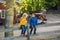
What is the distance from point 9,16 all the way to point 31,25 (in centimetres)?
137

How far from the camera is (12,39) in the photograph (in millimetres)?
9148

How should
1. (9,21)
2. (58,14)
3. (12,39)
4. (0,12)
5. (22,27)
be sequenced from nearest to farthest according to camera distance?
(12,39), (22,27), (9,21), (0,12), (58,14)

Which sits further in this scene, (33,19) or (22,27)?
(33,19)

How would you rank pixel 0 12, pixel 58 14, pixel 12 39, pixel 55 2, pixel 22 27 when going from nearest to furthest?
pixel 12 39 < pixel 22 27 < pixel 55 2 < pixel 0 12 < pixel 58 14

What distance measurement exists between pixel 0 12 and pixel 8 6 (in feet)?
64.7

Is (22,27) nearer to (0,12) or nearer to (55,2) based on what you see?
(55,2)

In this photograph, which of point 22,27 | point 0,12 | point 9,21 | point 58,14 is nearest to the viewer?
point 22,27

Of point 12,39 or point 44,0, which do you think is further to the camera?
point 44,0

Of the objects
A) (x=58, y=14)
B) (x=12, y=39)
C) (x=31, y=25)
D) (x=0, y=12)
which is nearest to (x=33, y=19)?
(x=31, y=25)

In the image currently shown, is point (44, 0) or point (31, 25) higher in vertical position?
point (44, 0)

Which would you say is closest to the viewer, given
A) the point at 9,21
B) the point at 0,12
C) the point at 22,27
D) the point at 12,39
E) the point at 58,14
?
the point at 12,39

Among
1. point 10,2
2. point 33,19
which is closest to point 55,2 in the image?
point 33,19

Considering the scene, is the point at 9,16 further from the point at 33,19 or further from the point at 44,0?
the point at 44,0

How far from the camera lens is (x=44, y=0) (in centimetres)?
1288
